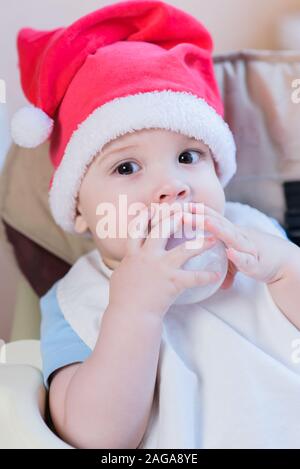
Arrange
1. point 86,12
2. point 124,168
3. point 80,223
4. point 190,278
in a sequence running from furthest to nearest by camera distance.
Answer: point 86,12 → point 80,223 → point 124,168 → point 190,278

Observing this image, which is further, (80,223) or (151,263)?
(80,223)

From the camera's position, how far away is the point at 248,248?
0.71 m

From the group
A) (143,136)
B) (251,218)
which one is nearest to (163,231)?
(143,136)

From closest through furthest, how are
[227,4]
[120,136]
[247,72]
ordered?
[120,136] → [247,72] → [227,4]

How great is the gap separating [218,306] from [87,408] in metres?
0.21

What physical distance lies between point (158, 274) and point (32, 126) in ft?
0.92

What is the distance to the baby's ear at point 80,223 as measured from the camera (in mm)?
849

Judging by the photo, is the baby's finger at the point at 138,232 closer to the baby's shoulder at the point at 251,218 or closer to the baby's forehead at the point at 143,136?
the baby's forehead at the point at 143,136

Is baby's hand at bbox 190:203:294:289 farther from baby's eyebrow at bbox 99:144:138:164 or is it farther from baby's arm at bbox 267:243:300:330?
baby's eyebrow at bbox 99:144:138:164

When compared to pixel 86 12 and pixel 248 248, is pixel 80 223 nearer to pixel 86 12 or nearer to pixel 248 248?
pixel 248 248

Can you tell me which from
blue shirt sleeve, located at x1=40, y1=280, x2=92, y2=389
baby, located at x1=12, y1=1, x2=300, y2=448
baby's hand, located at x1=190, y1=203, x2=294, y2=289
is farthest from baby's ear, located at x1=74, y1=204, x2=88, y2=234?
baby's hand, located at x1=190, y1=203, x2=294, y2=289

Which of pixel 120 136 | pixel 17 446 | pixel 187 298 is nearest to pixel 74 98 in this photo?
pixel 120 136

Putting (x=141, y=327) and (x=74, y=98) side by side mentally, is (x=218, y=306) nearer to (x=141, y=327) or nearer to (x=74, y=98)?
(x=141, y=327)
